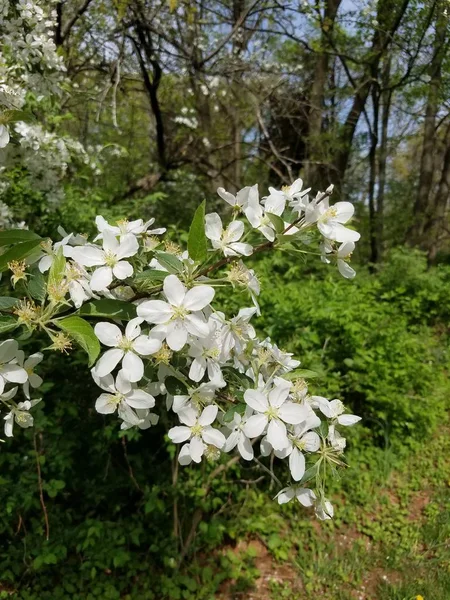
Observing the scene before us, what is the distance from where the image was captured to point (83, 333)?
822 mm

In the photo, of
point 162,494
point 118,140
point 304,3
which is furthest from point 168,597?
point 118,140

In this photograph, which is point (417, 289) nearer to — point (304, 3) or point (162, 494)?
point (304, 3)

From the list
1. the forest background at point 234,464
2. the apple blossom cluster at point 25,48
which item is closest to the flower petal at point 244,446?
the forest background at point 234,464

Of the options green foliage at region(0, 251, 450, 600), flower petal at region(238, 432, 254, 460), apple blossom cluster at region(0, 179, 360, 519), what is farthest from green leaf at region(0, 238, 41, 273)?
green foliage at region(0, 251, 450, 600)

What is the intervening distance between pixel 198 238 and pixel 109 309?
0.21 metres

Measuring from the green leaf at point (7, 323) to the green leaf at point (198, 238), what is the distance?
0.33m

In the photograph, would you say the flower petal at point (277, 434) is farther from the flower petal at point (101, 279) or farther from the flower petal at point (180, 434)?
the flower petal at point (101, 279)

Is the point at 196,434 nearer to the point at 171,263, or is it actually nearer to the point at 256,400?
the point at 256,400

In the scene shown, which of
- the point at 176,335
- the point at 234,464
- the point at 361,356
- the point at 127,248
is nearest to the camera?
the point at 176,335

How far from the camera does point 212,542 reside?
2.27m

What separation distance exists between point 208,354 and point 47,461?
1481 mm

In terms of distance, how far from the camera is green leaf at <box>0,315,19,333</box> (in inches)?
33.7

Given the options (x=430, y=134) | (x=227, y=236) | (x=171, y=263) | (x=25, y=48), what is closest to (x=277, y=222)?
(x=227, y=236)

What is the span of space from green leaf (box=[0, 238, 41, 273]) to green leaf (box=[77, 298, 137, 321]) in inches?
5.7
